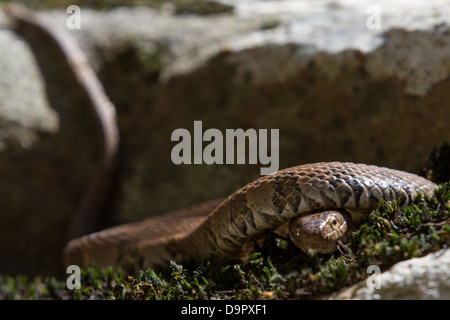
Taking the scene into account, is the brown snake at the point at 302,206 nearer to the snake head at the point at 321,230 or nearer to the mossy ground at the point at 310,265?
the snake head at the point at 321,230

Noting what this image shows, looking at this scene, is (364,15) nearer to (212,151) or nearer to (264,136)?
(264,136)

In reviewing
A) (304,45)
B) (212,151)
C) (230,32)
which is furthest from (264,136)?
(230,32)

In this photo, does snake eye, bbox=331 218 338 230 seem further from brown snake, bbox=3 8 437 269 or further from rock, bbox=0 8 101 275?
rock, bbox=0 8 101 275

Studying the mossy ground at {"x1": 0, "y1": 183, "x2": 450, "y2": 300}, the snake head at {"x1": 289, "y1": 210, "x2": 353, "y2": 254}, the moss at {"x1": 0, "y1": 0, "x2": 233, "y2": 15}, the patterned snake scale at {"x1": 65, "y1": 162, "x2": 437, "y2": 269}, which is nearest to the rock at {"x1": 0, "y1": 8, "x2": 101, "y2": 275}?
the moss at {"x1": 0, "y1": 0, "x2": 233, "y2": 15}

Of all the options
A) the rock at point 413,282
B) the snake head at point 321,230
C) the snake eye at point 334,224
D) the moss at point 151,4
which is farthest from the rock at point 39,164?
the rock at point 413,282

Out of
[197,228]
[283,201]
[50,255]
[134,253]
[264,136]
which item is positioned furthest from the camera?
[50,255]

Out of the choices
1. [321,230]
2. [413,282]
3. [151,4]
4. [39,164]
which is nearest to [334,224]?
[321,230]

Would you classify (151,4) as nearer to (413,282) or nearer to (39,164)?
(39,164)
